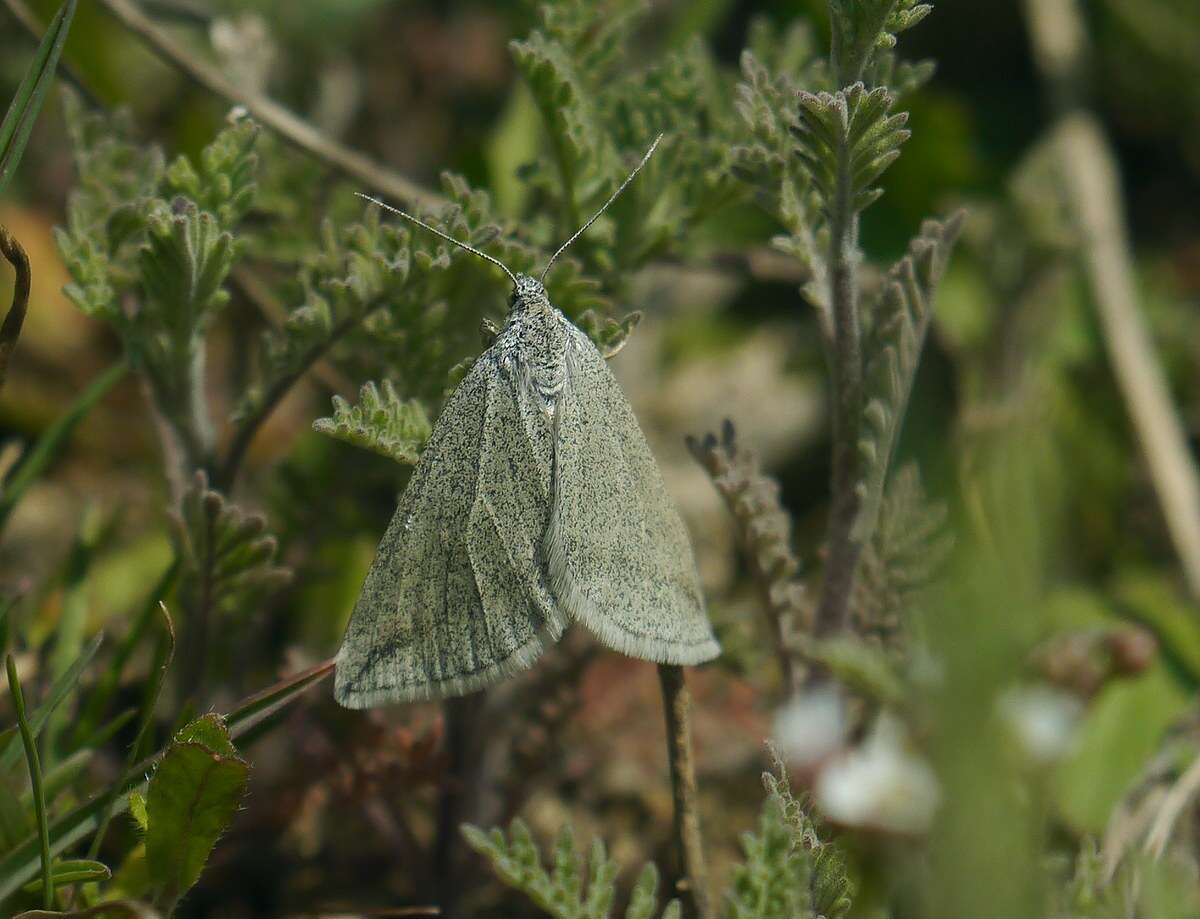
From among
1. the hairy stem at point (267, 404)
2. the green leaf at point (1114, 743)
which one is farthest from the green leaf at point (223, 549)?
the green leaf at point (1114, 743)

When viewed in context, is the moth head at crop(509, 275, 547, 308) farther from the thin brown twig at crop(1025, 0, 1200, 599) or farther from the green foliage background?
the thin brown twig at crop(1025, 0, 1200, 599)

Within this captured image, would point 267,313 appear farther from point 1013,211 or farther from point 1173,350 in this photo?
point 1173,350

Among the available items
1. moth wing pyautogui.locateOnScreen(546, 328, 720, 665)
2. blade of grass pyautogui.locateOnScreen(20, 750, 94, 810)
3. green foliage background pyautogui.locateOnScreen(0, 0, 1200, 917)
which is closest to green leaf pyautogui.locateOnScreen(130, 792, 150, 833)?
green foliage background pyautogui.locateOnScreen(0, 0, 1200, 917)

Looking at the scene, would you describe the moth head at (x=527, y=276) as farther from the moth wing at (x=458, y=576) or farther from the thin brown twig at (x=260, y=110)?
the thin brown twig at (x=260, y=110)

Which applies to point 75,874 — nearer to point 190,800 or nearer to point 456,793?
point 190,800

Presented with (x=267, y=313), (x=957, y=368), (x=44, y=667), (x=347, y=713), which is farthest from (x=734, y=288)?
(x=44, y=667)

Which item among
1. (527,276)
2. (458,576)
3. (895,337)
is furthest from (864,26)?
(458,576)
